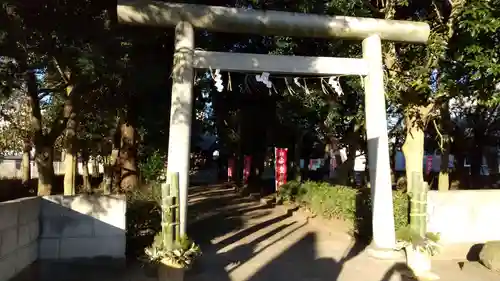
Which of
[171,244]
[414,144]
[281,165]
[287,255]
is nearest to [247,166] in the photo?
[281,165]

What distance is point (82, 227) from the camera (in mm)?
9000

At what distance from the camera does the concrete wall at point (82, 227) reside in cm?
888

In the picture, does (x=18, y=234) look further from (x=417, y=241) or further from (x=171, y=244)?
(x=417, y=241)

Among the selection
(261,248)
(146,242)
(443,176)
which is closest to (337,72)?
(261,248)

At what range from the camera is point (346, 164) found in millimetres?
21094

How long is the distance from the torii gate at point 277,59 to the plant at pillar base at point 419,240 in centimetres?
59

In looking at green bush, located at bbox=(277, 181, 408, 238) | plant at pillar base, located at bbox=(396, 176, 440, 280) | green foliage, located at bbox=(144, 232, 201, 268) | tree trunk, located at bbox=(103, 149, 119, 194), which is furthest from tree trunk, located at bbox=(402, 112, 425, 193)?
tree trunk, located at bbox=(103, 149, 119, 194)

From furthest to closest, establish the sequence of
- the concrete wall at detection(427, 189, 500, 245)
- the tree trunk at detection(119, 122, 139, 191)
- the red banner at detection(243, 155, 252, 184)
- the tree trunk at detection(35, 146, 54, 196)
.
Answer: the red banner at detection(243, 155, 252, 184) → the tree trunk at detection(119, 122, 139, 191) → the tree trunk at detection(35, 146, 54, 196) → the concrete wall at detection(427, 189, 500, 245)

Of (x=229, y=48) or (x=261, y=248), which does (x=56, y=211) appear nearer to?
(x=261, y=248)

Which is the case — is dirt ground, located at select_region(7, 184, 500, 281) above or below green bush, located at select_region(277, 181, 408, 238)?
below

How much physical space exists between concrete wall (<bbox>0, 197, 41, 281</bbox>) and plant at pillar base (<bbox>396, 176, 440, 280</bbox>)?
19.8 feet

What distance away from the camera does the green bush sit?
11.1 meters

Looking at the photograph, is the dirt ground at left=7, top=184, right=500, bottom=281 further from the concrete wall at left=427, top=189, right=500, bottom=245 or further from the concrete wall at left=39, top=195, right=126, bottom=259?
the concrete wall at left=427, top=189, right=500, bottom=245

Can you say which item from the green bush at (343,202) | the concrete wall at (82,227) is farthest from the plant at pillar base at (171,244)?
the green bush at (343,202)
